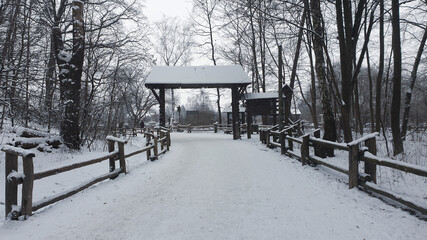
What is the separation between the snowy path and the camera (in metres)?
2.94

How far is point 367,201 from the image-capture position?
12.9 ft

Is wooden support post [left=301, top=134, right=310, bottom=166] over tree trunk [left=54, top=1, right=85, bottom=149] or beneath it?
beneath

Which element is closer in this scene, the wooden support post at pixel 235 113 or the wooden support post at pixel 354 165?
the wooden support post at pixel 354 165

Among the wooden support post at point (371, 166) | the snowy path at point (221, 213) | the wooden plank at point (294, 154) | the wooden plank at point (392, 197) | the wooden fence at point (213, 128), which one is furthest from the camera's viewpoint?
the wooden fence at point (213, 128)

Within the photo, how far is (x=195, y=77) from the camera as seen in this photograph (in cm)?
1719

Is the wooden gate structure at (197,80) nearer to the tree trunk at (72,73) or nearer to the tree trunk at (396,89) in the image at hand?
the tree trunk at (72,73)

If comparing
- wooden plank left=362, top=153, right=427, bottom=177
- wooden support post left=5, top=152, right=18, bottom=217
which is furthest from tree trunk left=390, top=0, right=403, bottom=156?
wooden support post left=5, top=152, right=18, bottom=217

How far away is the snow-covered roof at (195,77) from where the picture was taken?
16484 millimetres

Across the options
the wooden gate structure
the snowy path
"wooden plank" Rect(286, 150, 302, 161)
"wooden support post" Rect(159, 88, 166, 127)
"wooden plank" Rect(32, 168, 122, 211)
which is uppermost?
the wooden gate structure

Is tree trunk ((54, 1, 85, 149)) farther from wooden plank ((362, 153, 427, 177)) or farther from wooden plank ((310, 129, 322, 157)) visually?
wooden plank ((362, 153, 427, 177))

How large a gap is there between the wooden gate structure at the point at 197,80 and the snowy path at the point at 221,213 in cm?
1155

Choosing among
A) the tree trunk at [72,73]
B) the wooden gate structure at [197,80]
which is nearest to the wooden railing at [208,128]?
the wooden gate structure at [197,80]

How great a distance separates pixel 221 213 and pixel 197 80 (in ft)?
45.8

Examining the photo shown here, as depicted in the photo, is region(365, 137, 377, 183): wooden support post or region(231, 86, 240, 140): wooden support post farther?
region(231, 86, 240, 140): wooden support post
